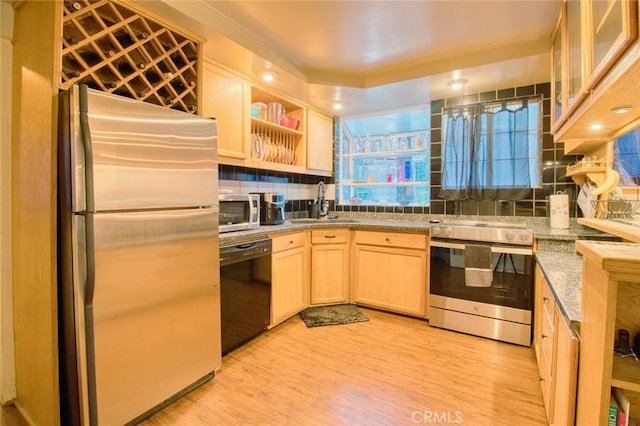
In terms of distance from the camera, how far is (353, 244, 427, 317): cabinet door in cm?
288

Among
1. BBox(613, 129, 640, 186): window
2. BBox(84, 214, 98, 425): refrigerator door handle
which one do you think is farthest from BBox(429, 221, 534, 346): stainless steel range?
BBox(84, 214, 98, 425): refrigerator door handle

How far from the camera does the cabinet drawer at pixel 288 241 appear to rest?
8.66 feet

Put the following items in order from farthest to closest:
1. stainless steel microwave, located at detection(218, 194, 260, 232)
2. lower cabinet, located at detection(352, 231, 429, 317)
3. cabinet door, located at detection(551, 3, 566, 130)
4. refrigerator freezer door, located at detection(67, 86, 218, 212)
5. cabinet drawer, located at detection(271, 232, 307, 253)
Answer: lower cabinet, located at detection(352, 231, 429, 317), cabinet drawer, located at detection(271, 232, 307, 253), stainless steel microwave, located at detection(218, 194, 260, 232), cabinet door, located at detection(551, 3, 566, 130), refrigerator freezer door, located at detection(67, 86, 218, 212)

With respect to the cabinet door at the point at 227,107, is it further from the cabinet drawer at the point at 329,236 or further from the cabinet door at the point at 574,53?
the cabinet door at the point at 574,53

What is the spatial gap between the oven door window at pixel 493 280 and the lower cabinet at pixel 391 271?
0.46 ft

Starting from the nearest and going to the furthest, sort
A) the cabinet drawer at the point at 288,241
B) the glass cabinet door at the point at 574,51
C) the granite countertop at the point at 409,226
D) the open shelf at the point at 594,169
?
the glass cabinet door at the point at 574,51, the open shelf at the point at 594,169, the granite countertop at the point at 409,226, the cabinet drawer at the point at 288,241

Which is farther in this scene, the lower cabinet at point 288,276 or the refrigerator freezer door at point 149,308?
the lower cabinet at point 288,276

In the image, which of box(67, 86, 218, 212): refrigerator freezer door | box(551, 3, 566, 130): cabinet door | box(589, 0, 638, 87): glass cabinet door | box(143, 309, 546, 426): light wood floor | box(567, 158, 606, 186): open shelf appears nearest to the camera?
box(589, 0, 638, 87): glass cabinet door

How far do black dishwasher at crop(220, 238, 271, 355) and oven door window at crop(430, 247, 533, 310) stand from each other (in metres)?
1.49

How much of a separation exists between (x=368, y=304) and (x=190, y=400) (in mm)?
1867

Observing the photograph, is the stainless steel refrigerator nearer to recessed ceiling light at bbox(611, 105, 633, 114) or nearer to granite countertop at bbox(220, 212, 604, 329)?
granite countertop at bbox(220, 212, 604, 329)

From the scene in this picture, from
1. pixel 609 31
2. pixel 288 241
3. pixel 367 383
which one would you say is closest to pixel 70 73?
pixel 288 241

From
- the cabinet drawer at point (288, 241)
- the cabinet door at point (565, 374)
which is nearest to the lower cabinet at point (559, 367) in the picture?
the cabinet door at point (565, 374)

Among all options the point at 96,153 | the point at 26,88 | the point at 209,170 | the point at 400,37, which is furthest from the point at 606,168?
the point at 26,88
